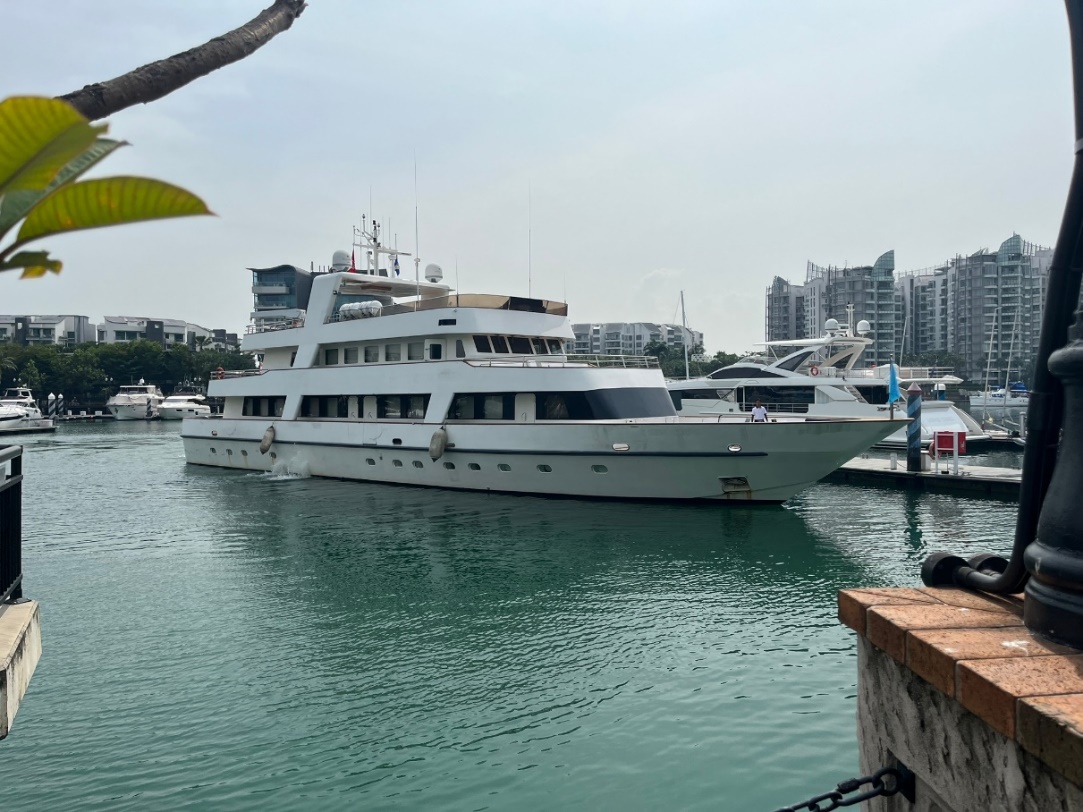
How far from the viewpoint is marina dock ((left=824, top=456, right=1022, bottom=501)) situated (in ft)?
64.2

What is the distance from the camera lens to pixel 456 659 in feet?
27.7

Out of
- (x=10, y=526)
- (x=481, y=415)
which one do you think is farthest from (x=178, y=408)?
(x=10, y=526)

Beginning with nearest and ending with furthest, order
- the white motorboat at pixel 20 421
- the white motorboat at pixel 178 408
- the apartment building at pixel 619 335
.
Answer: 1. the white motorboat at pixel 20 421
2. the white motorboat at pixel 178 408
3. the apartment building at pixel 619 335

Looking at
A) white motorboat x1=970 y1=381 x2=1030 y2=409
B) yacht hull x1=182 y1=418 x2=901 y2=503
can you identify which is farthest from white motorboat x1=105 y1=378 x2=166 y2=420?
white motorboat x1=970 y1=381 x2=1030 y2=409

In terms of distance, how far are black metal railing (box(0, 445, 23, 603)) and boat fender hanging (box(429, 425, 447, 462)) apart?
598 inches

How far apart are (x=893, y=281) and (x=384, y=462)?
117 m

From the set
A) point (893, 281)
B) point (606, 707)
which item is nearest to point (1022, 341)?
point (893, 281)

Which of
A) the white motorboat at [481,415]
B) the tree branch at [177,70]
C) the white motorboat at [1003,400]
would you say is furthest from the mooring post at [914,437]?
the white motorboat at [1003,400]

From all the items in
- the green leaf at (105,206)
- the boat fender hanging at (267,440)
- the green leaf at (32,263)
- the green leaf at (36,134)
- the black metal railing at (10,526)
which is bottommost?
the boat fender hanging at (267,440)

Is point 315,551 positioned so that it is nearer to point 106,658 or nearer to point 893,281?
point 106,658

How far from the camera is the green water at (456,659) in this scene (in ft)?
Answer: 19.5

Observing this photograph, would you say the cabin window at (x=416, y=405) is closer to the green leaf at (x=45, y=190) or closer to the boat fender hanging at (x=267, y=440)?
the boat fender hanging at (x=267, y=440)

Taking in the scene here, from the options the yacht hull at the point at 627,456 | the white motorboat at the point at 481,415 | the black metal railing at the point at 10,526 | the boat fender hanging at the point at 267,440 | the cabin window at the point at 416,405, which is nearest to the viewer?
the black metal railing at the point at 10,526

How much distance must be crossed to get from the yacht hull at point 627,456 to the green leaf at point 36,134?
1530 centimetres
